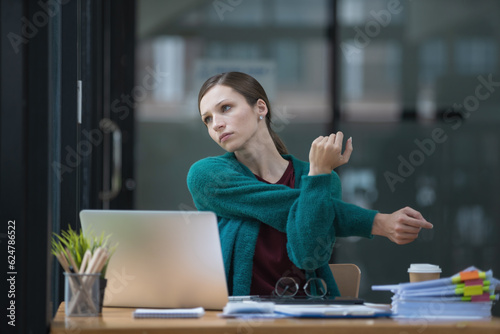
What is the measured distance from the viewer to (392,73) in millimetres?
4828

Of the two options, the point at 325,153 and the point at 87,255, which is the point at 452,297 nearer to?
the point at 325,153

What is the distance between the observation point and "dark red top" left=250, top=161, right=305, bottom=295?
206 cm

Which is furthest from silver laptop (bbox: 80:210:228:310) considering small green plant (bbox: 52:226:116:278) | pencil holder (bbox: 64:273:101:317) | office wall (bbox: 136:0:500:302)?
office wall (bbox: 136:0:500:302)

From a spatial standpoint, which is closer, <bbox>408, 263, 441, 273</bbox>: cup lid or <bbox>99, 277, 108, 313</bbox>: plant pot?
<bbox>99, 277, 108, 313</bbox>: plant pot

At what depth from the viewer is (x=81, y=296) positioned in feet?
5.05

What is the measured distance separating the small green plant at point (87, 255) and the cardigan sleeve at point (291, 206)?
1.57ft

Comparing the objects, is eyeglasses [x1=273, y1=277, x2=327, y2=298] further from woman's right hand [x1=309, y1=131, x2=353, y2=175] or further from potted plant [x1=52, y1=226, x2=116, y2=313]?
potted plant [x1=52, y1=226, x2=116, y2=313]

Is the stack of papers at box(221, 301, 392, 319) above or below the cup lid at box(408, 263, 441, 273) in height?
below

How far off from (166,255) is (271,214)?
0.43m

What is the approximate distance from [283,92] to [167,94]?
712 millimetres

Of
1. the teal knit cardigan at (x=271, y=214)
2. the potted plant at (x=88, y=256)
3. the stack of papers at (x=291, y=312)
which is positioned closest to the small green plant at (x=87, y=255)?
the potted plant at (x=88, y=256)

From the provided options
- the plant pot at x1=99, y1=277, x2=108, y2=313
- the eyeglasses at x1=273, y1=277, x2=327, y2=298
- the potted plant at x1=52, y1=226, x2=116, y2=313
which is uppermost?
the potted plant at x1=52, y1=226, x2=116, y2=313

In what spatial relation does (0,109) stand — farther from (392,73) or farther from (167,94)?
(392,73)

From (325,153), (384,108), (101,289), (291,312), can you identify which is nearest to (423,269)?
(325,153)
